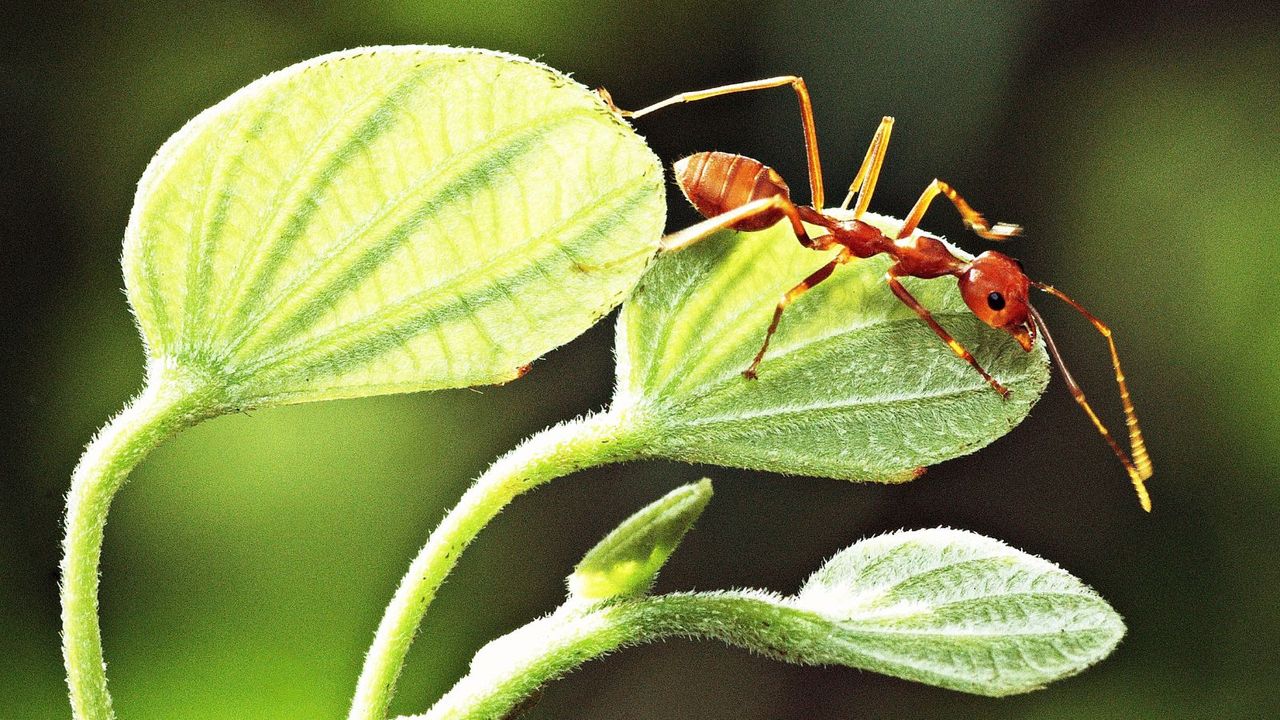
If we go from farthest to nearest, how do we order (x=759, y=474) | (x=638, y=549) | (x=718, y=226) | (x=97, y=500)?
(x=759, y=474), (x=718, y=226), (x=638, y=549), (x=97, y=500)

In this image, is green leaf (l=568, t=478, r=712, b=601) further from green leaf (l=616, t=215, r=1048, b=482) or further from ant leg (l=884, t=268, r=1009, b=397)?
ant leg (l=884, t=268, r=1009, b=397)

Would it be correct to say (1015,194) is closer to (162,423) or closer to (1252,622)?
(1252,622)

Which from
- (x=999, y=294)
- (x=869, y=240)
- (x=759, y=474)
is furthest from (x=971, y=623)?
(x=759, y=474)

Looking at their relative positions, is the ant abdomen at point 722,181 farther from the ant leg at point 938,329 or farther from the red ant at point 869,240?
the ant leg at point 938,329

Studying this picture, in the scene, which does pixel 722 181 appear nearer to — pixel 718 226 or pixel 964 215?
pixel 964 215

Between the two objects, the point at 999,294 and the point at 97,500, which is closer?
the point at 97,500

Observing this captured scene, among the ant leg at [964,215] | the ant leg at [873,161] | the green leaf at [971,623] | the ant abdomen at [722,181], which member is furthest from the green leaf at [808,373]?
the ant leg at [873,161]
